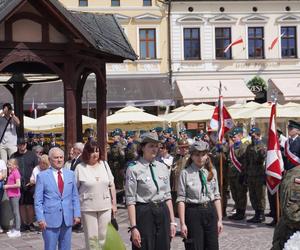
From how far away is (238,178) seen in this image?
1316 cm

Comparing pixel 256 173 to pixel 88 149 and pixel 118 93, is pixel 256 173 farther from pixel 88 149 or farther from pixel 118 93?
pixel 118 93

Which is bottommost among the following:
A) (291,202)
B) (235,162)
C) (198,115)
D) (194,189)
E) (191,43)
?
(235,162)

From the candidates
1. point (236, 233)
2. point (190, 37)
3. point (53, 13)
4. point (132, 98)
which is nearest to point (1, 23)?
point (53, 13)

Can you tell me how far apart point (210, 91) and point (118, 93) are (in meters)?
Answer: 5.90

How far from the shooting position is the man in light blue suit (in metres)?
7.50

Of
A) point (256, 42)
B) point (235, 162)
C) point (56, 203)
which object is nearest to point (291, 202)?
point (56, 203)

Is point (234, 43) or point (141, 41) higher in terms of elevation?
point (141, 41)

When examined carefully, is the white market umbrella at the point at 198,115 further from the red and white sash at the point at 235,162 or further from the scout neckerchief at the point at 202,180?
the scout neckerchief at the point at 202,180

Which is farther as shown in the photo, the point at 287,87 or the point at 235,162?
the point at 287,87

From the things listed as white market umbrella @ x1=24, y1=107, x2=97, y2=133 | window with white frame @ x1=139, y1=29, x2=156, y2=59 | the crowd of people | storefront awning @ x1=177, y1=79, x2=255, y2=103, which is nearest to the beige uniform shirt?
the crowd of people

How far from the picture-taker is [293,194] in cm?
481

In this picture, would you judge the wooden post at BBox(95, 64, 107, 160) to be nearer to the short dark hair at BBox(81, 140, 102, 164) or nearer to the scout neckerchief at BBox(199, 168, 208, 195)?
the short dark hair at BBox(81, 140, 102, 164)

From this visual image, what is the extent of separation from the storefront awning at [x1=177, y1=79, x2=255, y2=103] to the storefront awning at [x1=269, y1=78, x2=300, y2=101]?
6.32 feet

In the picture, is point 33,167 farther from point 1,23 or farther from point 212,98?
point 212,98
